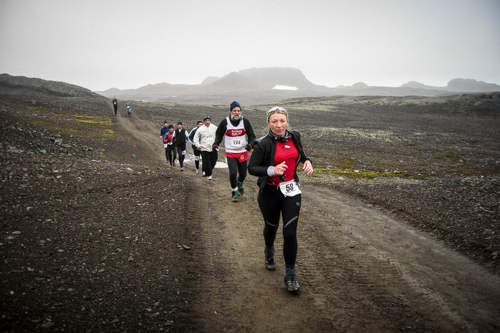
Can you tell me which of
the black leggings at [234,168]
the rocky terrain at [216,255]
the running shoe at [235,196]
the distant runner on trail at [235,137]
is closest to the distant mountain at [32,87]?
the rocky terrain at [216,255]

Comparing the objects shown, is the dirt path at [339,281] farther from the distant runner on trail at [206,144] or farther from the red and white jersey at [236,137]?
the distant runner on trail at [206,144]

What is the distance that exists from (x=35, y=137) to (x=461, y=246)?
63.3ft

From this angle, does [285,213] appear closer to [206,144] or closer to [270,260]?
[270,260]

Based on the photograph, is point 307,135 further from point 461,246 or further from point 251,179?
point 461,246

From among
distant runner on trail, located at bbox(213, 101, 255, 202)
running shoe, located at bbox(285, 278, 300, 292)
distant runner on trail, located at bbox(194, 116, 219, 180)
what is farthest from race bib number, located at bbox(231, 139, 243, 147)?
running shoe, located at bbox(285, 278, 300, 292)

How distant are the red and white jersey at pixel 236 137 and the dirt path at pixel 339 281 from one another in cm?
191

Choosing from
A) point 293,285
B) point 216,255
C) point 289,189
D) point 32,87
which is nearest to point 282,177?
point 289,189

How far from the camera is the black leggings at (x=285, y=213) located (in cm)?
402

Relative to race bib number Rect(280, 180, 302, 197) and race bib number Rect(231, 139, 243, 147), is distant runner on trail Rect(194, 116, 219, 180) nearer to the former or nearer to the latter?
race bib number Rect(231, 139, 243, 147)

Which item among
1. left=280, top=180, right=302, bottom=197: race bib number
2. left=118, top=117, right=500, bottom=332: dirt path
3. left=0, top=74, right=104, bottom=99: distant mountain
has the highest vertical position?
left=0, top=74, right=104, bottom=99: distant mountain

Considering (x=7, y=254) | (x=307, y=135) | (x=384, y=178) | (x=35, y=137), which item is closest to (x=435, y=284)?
(x=7, y=254)

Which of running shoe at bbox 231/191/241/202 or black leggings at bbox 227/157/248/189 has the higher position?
black leggings at bbox 227/157/248/189

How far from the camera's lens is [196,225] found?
6320 millimetres

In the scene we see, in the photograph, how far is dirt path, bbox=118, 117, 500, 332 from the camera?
3518 millimetres
